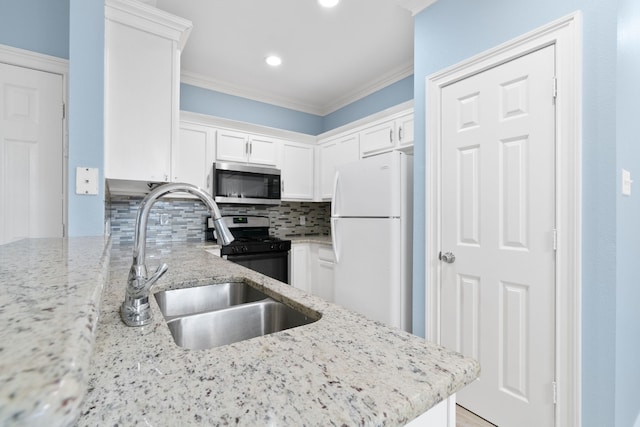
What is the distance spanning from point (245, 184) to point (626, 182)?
9.45 ft

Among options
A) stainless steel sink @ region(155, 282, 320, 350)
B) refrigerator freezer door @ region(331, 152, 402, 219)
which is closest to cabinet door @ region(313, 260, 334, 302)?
refrigerator freezer door @ region(331, 152, 402, 219)

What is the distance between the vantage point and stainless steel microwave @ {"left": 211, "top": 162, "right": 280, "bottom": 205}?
305cm

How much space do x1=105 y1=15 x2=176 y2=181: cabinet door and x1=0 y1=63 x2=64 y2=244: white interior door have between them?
45 centimetres

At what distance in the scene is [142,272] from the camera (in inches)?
30.6

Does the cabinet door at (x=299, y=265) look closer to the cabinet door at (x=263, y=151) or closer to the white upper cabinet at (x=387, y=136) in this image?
the cabinet door at (x=263, y=151)

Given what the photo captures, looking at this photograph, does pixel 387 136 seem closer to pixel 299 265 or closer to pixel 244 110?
pixel 299 265

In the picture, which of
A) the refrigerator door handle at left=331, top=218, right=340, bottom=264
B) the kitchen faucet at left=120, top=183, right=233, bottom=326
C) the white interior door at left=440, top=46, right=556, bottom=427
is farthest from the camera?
the refrigerator door handle at left=331, top=218, right=340, bottom=264

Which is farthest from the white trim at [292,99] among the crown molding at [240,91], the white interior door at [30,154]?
the white interior door at [30,154]

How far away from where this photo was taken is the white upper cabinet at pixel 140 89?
1.86 meters

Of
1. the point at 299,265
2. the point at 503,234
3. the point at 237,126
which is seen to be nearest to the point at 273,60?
the point at 237,126

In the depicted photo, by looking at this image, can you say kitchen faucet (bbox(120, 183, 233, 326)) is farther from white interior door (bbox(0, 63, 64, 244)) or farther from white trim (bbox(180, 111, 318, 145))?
white trim (bbox(180, 111, 318, 145))

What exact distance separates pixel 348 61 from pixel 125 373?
122 inches

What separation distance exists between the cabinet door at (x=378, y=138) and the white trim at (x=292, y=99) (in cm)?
64

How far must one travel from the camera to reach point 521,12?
1.57 meters
